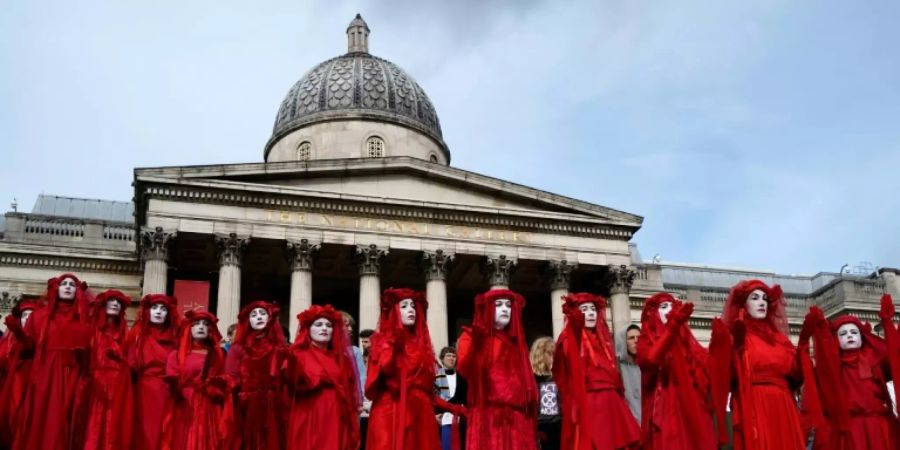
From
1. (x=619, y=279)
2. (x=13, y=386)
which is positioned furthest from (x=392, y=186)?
(x=13, y=386)

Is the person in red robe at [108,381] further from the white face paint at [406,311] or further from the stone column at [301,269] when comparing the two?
the stone column at [301,269]

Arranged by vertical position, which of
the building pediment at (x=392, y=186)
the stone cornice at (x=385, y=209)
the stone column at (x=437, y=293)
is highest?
the building pediment at (x=392, y=186)

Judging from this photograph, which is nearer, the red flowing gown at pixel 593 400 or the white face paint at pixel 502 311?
the red flowing gown at pixel 593 400

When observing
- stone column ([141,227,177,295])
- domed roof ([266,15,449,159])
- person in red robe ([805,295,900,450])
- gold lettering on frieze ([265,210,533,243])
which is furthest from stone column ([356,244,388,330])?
person in red robe ([805,295,900,450])

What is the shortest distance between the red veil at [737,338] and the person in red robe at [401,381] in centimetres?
248

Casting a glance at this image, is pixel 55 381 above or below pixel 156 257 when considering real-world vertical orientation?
below

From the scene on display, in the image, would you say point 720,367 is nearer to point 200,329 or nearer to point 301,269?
point 200,329

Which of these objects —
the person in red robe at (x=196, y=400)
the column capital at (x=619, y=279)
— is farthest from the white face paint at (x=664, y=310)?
the column capital at (x=619, y=279)

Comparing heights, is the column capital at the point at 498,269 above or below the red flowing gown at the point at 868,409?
above

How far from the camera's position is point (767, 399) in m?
8.23

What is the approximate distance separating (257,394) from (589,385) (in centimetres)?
328

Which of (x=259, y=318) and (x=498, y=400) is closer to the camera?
(x=498, y=400)

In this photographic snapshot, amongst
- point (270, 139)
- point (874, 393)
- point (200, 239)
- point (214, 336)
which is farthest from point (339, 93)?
point (874, 393)

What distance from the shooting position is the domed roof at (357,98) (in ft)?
107
